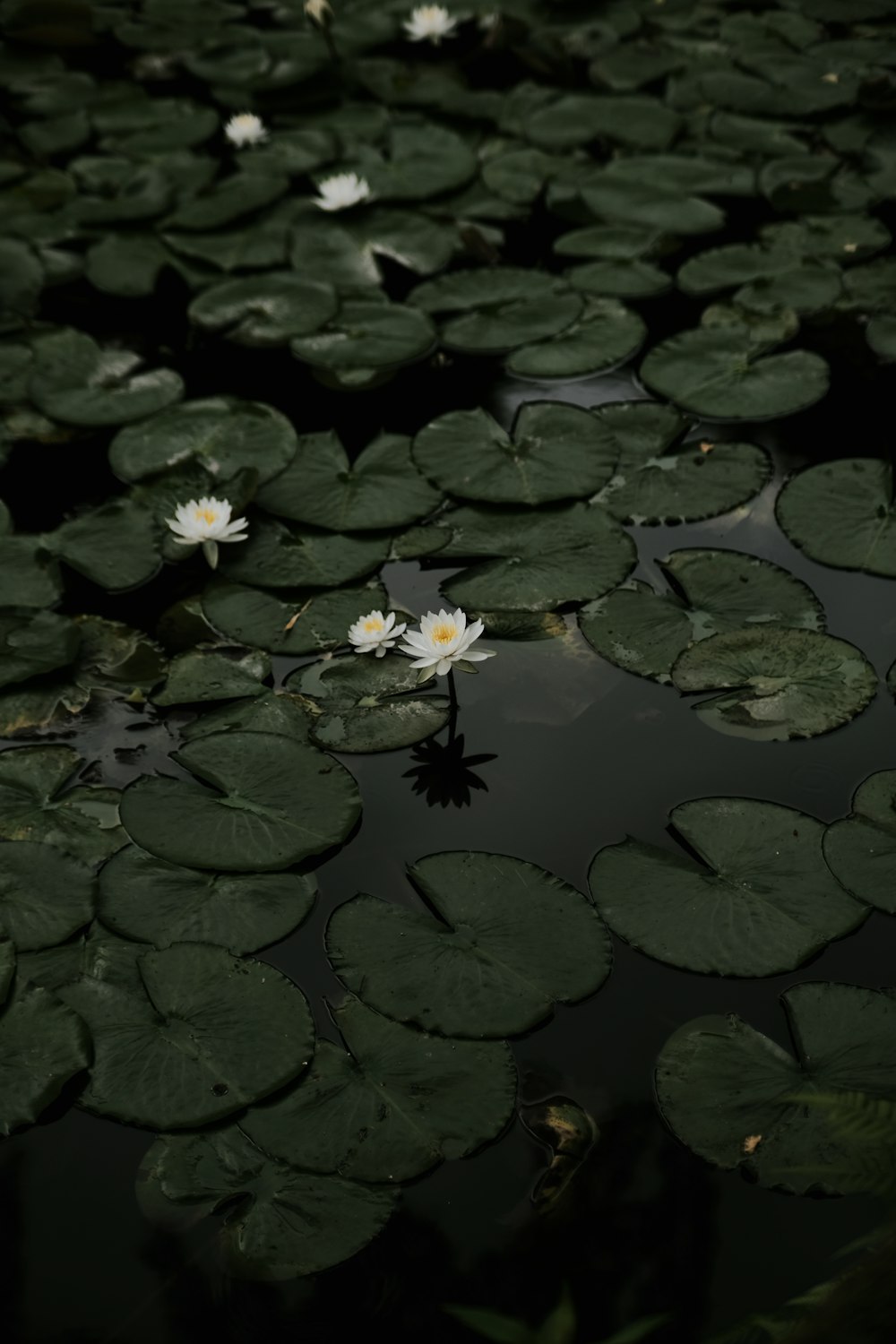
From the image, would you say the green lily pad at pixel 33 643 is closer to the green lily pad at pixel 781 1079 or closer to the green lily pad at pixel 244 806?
the green lily pad at pixel 244 806

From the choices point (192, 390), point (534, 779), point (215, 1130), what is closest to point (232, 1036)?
point (215, 1130)

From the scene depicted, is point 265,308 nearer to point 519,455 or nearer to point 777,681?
point 519,455

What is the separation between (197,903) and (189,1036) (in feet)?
0.86

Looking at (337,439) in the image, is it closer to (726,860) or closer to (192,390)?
(192,390)

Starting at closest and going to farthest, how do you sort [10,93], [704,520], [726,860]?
[726,860], [704,520], [10,93]

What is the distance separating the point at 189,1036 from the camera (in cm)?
200

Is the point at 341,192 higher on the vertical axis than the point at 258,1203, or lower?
higher

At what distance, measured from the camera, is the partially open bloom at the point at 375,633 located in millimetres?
2564

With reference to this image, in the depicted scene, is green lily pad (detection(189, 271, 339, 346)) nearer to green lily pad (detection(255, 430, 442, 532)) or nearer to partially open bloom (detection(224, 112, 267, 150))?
green lily pad (detection(255, 430, 442, 532))

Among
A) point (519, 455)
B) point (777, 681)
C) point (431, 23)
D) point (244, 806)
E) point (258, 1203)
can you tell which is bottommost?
point (258, 1203)

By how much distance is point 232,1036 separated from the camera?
78.1 inches

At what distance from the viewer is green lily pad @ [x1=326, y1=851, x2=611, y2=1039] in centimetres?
201

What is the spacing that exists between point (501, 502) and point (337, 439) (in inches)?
20.5

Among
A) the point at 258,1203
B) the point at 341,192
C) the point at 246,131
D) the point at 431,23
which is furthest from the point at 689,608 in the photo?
the point at 431,23
